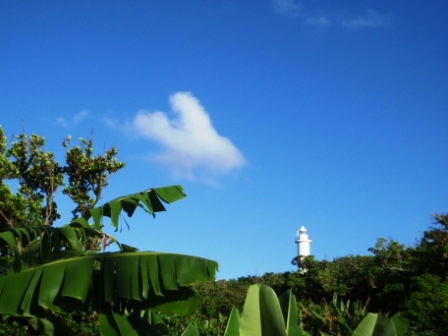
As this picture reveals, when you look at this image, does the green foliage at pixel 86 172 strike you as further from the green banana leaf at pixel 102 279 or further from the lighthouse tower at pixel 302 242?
the lighthouse tower at pixel 302 242

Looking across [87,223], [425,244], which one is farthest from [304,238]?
[87,223]

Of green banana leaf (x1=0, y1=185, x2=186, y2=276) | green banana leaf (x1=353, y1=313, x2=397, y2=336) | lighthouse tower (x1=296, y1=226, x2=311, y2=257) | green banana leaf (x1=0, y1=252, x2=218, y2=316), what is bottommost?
green banana leaf (x1=353, y1=313, x2=397, y2=336)

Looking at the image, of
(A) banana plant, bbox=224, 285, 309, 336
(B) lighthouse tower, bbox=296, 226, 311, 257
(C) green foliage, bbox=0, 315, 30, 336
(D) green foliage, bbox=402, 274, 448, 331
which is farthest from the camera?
(B) lighthouse tower, bbox=296, 226, 311, 257

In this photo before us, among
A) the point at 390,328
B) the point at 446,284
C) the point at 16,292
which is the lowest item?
the point at 390,328

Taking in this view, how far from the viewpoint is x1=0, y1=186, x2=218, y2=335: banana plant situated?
5.71 m

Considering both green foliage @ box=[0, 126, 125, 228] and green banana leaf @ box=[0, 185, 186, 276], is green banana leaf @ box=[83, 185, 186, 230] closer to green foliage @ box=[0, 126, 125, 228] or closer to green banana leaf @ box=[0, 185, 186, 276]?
green banana leaf @ box=[0, 185, 186, 276]

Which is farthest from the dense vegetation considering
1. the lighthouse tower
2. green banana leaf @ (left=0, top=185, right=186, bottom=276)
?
the lighthouse tower

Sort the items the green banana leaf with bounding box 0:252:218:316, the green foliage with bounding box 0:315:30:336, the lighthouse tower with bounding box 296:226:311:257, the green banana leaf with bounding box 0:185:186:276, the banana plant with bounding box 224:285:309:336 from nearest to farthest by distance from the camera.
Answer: the banana plant with bounding box 224:285:309:336 → the green banana leaf with bounding box 0:252:218:316 → the green banana leaf with bounding box 0:185:186:276 → the green foliage with bounding box 0:315:30:336 → the lighthouse tower with bounding box 296:226:311:257

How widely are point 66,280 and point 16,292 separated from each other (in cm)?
49

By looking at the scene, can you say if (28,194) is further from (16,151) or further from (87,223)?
(87,223)

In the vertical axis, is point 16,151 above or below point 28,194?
above

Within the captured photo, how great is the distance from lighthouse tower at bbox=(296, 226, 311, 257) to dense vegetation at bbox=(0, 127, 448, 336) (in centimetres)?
1438

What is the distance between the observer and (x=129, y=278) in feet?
19.0

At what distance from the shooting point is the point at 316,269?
3189cm
